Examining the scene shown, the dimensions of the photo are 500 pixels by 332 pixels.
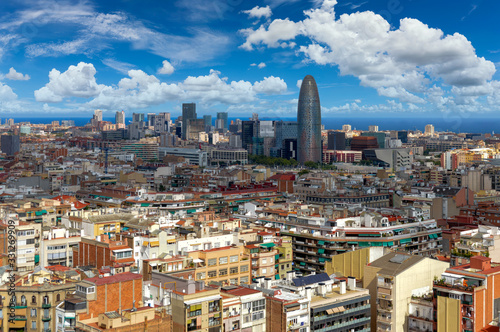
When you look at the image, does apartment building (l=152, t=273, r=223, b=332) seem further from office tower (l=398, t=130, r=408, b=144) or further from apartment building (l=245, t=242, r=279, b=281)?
office tower (l=398, t=130, r=408, b=144)

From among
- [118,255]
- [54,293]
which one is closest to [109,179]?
[118,255]

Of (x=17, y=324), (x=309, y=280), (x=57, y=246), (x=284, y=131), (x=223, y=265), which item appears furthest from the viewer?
(x=284, y=131)

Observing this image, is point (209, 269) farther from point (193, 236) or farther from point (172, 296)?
point (172, 296)

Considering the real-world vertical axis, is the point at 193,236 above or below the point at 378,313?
above

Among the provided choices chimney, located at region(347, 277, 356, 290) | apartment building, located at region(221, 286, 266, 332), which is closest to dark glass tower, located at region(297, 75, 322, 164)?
chimney, located at region(347, 277, 356, 290)

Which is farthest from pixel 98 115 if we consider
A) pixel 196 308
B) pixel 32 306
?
pixel 196 308

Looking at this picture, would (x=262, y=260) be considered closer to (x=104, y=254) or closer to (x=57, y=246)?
(x=104, y=254)

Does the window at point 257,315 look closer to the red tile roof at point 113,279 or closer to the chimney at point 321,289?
the chimney at point 321,289
